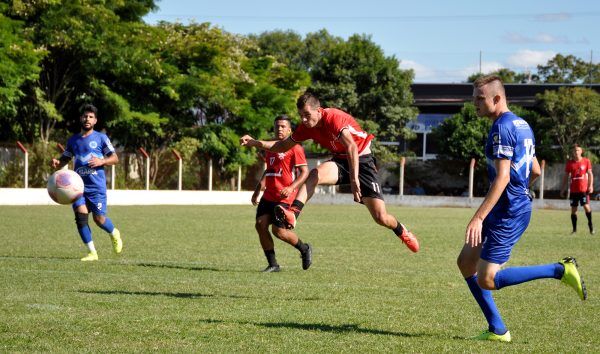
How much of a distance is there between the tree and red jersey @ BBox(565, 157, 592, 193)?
33414 mm

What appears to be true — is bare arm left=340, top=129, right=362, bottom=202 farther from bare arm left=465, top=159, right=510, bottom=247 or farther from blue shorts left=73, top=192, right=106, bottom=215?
blue shorts left=73, top=192, right=106, bottom=215

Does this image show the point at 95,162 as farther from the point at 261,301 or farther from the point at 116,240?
the point at 261,301

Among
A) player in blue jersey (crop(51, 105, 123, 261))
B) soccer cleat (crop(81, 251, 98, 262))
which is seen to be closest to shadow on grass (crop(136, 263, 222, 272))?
soccer cleat (crop(81, 251, 98, 262))

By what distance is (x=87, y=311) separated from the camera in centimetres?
824

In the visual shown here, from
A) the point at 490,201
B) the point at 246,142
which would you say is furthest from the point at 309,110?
the point at 490,201

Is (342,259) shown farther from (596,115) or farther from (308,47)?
(308,47)

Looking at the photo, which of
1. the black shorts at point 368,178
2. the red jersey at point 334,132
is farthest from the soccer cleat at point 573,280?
the black shorts at point 368,178

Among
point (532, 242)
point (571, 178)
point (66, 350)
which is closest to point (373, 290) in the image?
point (66, 350)

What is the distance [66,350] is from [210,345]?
1025 millimetres

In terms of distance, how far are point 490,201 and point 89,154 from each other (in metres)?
8.27

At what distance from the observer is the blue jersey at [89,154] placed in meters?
13.6

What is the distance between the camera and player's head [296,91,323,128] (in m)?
9.74

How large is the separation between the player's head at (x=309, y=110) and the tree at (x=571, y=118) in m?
48.6

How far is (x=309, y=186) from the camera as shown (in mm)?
10594
